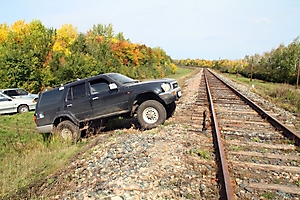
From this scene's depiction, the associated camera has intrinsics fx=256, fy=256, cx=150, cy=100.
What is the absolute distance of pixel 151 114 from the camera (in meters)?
7.97

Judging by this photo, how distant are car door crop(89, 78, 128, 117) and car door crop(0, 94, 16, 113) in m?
10.5

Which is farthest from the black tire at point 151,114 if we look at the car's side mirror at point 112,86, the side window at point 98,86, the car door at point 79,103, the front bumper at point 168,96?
the car door at point 79,103

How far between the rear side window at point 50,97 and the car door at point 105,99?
1.21m

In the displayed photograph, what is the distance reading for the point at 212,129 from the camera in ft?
23.8

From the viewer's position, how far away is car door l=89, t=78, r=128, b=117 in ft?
26.2

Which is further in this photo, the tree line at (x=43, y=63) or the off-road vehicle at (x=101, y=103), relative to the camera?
the tree line at (x=43, y=63)

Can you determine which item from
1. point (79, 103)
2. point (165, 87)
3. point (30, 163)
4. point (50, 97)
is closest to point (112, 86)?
point (79, 103)

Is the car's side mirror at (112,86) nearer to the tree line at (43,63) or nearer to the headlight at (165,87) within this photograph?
the headlight at (165,87)

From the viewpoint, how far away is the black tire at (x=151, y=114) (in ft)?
25.7

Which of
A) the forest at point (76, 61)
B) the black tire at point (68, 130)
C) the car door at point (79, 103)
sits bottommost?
the black tire at point (68, 130)

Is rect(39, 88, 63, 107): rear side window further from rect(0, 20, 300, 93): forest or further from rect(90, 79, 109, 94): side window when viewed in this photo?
rect(0, 20, 300, 93): forest

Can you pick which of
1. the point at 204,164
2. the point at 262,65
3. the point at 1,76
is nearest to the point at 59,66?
the point at 1,76

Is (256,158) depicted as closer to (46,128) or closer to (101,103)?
(101,103)

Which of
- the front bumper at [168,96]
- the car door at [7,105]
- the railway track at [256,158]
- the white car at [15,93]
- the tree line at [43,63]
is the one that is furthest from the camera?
the tree line at [43,63]
